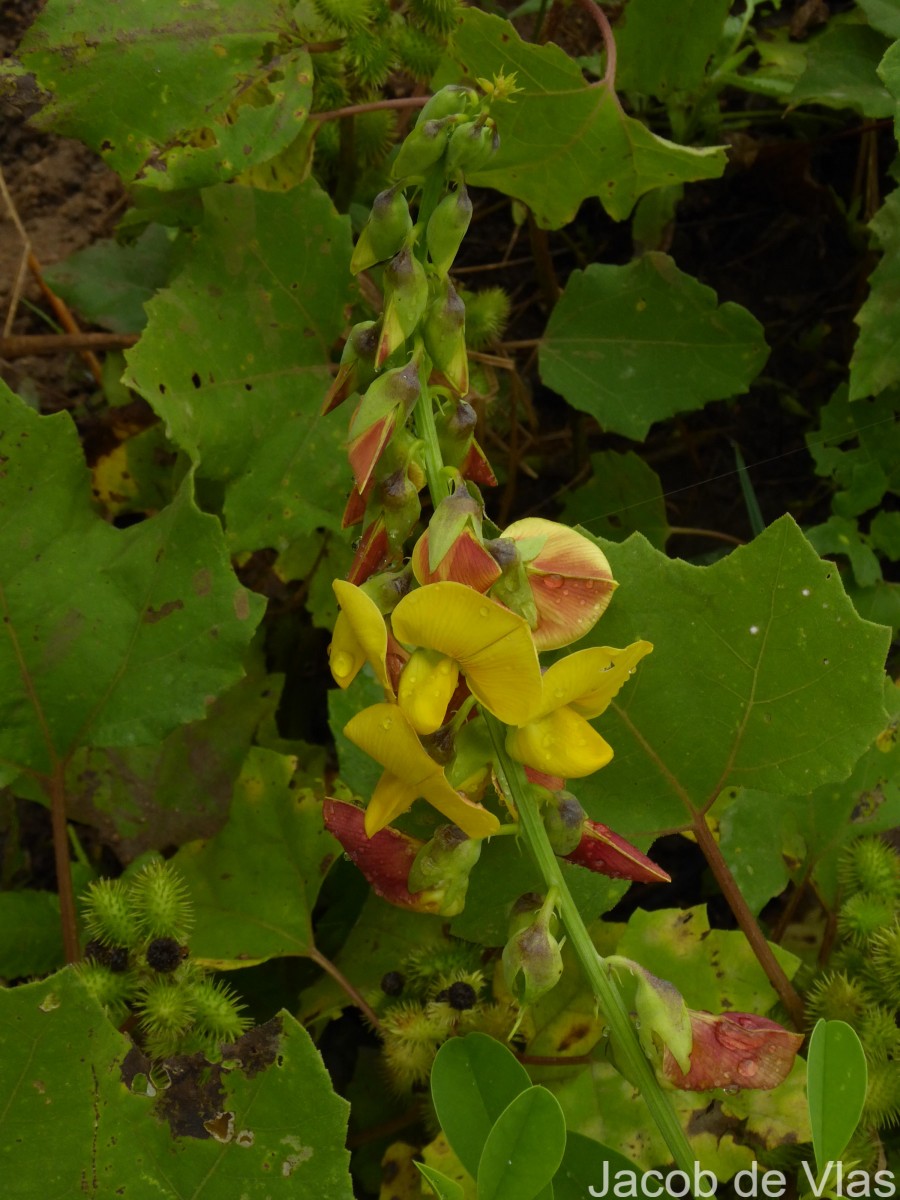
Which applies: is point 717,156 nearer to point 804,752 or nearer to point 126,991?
point 804,752

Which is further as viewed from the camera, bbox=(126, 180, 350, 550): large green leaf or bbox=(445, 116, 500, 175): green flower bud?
bbox=(126, 180, 350, 550): large green leaf

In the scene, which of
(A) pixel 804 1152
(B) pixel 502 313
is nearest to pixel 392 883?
(A) pixel 804 1152

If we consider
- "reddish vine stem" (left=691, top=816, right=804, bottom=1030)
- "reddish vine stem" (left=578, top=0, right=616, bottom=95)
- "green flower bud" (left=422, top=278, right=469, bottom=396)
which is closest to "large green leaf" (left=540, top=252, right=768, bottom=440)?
"reddish vine stem" (left=578, top=0, right=616, bottom=95)

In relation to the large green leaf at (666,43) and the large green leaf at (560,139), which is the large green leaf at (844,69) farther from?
the large green leaf at (560,139)

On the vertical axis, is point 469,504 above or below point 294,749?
above

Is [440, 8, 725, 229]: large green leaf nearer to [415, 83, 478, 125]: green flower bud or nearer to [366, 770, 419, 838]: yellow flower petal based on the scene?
[415, 83, 478, 125]: green flower bud

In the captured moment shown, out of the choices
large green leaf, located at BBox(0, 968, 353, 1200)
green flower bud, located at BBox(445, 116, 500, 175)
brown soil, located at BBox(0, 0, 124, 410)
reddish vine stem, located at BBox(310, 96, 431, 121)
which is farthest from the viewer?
brown soil, located at BBox(0, 0, 124, 410)

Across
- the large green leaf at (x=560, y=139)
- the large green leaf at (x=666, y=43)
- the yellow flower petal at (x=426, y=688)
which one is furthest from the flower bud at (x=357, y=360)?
the large green leaf at (x=666, y=43)
